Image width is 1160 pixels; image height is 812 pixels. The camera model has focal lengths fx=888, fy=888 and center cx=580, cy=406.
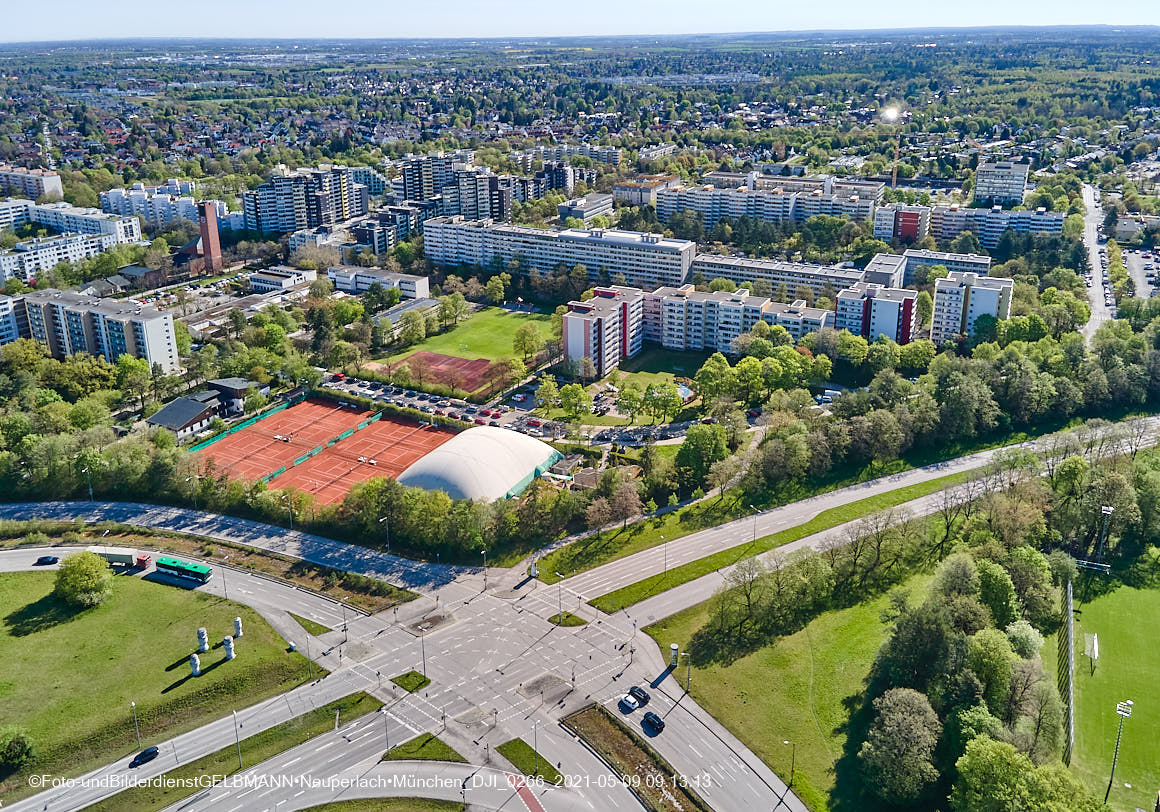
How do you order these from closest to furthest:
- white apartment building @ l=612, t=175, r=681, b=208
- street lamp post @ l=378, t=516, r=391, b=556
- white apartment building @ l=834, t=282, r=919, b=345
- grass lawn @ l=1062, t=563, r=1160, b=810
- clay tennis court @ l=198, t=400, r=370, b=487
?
1. grass lawn @ l=1062, t=563, r=1160, b=810
2. street lamp post @ l=378, t=516, r=391, b=556
3. clay tennis court @ l=198, t=400, r=370, b=487
4. white apartment building @ l=834, t=282, r=919, b=345
5. white apartment building @ l=612, t=175, r=681, b=208

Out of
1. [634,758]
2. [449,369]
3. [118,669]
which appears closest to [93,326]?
[449,369]

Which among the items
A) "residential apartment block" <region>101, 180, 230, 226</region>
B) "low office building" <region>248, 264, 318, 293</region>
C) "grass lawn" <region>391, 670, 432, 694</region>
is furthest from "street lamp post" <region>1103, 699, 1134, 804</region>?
"residential apartment block" <region>101, 180, 230, 226</region>

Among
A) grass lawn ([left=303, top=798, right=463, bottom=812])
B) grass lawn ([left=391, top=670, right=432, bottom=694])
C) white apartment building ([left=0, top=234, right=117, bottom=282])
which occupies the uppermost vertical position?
white apartment building ([left=0, top=234, right=117, bottom=282])

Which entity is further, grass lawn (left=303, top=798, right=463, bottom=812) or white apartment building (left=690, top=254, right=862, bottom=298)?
white apartment building (left=690, top=254, right=862, bottom=298)

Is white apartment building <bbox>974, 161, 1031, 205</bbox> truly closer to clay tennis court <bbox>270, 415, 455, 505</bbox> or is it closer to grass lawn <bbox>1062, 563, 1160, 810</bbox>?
grass lawn <bbox>1062, 563, 1160, 810</bbox>

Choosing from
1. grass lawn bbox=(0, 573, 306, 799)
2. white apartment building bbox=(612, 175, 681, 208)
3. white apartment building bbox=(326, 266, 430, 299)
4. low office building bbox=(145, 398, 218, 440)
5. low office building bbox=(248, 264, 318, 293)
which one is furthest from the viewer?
white apartment building bbox=(612, 175, 681, 208)

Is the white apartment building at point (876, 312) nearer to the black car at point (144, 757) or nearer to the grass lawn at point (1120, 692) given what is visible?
the grass lawn at point (1120, 692)
